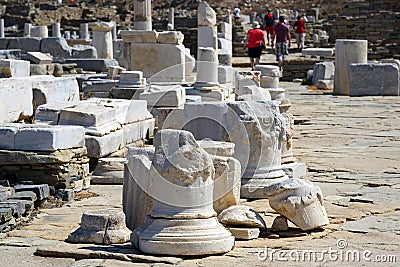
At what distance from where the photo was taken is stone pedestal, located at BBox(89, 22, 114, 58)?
24047 millimetres

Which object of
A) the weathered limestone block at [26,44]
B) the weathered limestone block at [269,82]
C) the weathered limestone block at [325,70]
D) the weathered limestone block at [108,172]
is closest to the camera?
the weathered limestone block at [108,172]

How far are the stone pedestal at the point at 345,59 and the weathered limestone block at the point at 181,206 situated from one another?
13624 millimetres

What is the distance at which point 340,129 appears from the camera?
1343cm

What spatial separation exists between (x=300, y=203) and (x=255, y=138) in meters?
1.69

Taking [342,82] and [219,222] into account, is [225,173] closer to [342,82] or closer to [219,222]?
[219,222]

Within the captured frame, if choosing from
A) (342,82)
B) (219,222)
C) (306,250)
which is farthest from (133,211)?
(342,82)

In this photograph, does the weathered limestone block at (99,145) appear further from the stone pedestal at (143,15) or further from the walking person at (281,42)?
the walking person at (281,42)

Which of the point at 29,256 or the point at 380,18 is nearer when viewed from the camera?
the point at 29,256

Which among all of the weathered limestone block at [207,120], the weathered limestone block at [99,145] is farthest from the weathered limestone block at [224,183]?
the weathered limestone block at [99,145]

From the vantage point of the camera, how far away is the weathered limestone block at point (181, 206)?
19.6 ft

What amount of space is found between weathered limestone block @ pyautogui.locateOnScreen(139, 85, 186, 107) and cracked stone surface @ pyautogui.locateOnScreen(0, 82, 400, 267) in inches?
65.1

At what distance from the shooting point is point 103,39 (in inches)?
960

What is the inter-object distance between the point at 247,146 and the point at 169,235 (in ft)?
8.03

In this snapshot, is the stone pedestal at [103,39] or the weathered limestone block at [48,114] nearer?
the weathered limestone block at [48,114]
